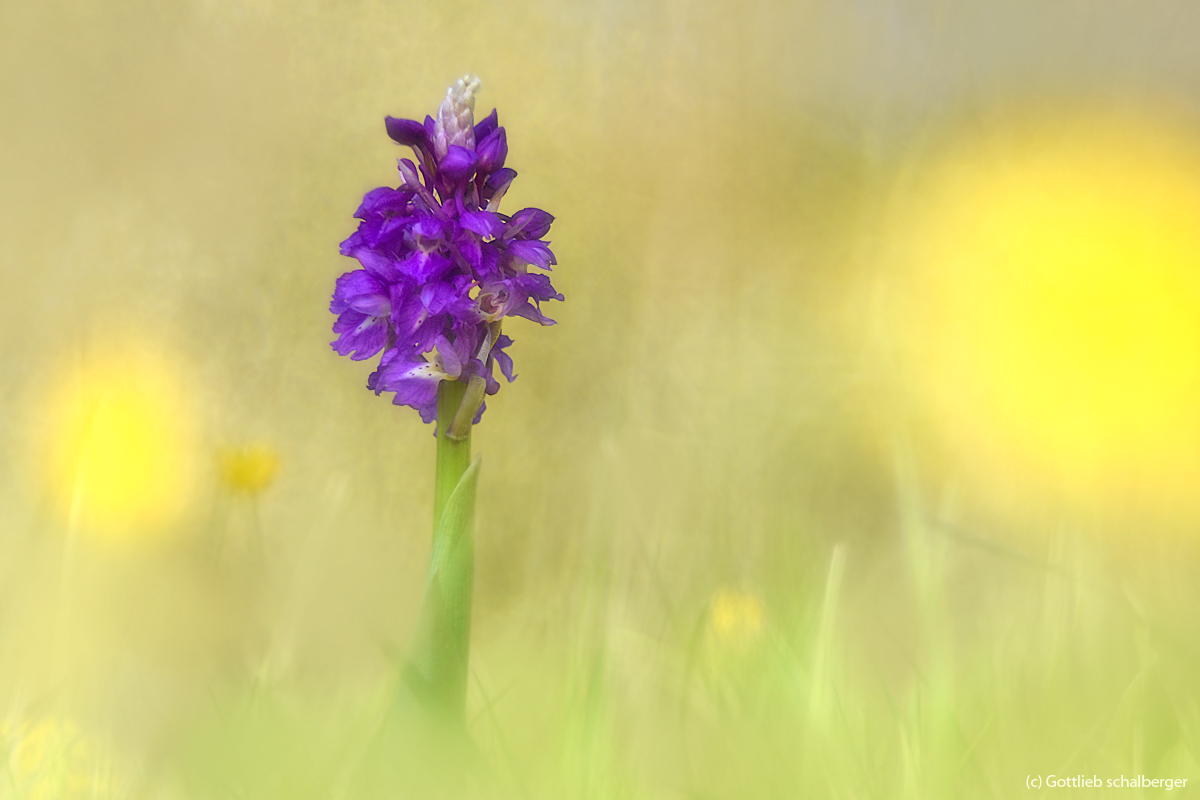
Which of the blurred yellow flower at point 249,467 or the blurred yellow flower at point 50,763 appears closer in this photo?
the blurred yellow flower at point 50,763

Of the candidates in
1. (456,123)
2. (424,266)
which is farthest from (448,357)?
(456,123)

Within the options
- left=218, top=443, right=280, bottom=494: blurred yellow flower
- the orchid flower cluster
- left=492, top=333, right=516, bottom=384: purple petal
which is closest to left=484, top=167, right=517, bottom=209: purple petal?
the orchid flower cluster

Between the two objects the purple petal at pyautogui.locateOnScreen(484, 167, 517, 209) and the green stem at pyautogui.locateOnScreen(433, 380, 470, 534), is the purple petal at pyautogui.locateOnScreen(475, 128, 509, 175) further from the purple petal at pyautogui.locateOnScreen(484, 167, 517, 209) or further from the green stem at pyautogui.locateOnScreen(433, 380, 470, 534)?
the green stem at pyautogui.locateOnScreen(433, 380, 470, 534)

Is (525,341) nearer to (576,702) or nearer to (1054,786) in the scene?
(576,702)

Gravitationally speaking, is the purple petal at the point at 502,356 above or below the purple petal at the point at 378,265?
below

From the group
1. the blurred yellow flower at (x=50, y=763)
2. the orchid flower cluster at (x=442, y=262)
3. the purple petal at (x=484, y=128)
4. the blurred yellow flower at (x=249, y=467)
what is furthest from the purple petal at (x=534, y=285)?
the blurred yellow flower at (x=249, y=467)

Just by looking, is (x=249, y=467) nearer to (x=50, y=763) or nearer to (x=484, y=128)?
(x=50, y=763)

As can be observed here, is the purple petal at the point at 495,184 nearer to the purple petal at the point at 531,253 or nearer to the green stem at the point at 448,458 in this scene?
the purple petal at the point at 531,253
